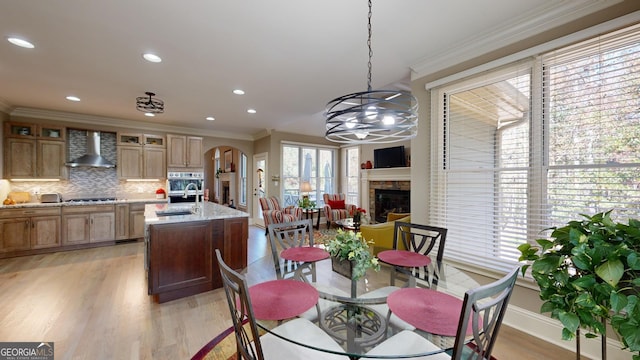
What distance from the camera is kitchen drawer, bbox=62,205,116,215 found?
15.3 feet

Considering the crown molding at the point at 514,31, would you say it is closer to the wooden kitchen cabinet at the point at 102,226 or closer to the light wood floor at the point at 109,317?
the light wood floor at the point at 109,317

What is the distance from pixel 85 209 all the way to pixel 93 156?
112 centimetres

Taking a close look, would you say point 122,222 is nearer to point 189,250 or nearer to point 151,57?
point 189,250

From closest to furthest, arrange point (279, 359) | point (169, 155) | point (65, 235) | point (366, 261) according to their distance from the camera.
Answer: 1. point (279, 359)
2. point (366, 261)
3. point (65, 235)
4. point (169, 155)

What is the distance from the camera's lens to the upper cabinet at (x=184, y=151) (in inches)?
230

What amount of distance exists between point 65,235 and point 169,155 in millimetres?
2329

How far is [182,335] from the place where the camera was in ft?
7.26

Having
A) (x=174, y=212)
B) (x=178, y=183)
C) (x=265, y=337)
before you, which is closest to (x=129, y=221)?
(x=178, y=183)

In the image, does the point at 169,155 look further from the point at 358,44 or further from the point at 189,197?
the point at 358,44

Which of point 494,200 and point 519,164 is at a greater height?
point 519,164

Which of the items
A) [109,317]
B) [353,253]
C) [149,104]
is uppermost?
[149,104]

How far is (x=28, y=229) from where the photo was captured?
14.2ft

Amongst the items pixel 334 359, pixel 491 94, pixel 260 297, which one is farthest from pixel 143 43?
pixel 491 94

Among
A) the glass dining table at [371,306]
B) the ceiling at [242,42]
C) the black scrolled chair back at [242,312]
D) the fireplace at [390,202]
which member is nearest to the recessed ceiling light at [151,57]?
the ceiling at [242,42]
